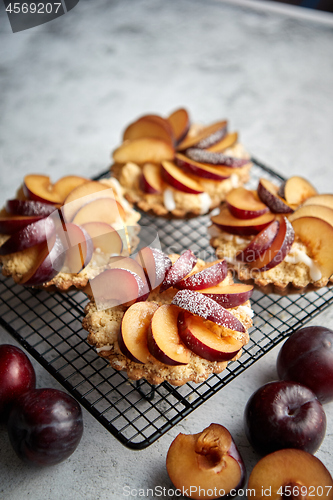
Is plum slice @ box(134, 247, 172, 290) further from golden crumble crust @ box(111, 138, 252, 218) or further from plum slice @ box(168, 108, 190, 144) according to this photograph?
plum slice @ box(168, 108, 190, 144)

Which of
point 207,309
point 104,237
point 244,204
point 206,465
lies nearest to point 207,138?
point 244,204

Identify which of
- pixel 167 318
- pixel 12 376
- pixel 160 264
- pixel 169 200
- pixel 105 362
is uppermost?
pixel 160 264

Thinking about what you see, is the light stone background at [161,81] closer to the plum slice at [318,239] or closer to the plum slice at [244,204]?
the plum slice at [318,239]

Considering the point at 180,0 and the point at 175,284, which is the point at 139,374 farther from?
the point at 180,0

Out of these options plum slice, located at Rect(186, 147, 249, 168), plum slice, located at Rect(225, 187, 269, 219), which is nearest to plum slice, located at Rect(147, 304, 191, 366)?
plum slice, located at Rect(225, 187, 269, 219)

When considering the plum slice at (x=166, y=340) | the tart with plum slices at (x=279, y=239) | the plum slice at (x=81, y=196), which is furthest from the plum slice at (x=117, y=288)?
the tart with plum slices at (x=279, y=239)

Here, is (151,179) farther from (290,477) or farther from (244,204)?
(290,477)

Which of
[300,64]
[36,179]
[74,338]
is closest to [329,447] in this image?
[74,338]
